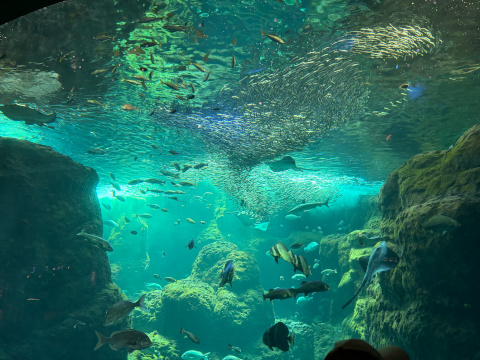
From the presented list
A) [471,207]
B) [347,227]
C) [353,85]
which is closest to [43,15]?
[353,85]

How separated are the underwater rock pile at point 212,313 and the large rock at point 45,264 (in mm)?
4855

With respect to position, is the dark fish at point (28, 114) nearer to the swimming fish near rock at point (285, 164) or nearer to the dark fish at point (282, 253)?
the swimming fish near rock at point (285, 164)

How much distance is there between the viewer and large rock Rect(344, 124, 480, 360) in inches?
237

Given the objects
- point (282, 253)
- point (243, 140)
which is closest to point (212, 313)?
point (243, 140)

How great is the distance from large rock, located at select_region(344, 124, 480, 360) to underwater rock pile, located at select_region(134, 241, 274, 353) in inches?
333

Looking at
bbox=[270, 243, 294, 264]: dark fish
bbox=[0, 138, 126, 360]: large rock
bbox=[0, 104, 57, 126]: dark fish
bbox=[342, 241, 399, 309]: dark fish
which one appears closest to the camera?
bbox=[270, 243, 294, 264]: dark fish

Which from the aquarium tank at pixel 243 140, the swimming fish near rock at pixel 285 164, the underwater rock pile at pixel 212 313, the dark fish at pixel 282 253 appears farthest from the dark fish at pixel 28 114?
the underwater rock pile at pixel 212 313

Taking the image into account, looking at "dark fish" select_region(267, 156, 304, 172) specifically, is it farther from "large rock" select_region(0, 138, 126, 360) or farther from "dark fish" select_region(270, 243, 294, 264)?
"large rock" select_region(0, 138, 126, 360)

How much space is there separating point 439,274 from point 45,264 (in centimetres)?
1191

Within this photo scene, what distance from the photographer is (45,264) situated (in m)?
8.61

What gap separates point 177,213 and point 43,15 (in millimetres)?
26311

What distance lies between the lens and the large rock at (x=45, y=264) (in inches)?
Result: 315

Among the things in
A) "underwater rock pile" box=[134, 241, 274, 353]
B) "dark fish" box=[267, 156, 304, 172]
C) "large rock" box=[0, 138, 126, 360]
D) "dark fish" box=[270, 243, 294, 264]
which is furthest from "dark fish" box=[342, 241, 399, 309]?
"underwater rock pile" box=[134, 241, 274, 353]

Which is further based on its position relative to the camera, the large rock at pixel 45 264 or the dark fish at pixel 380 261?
the large rock at pixel 45 264
